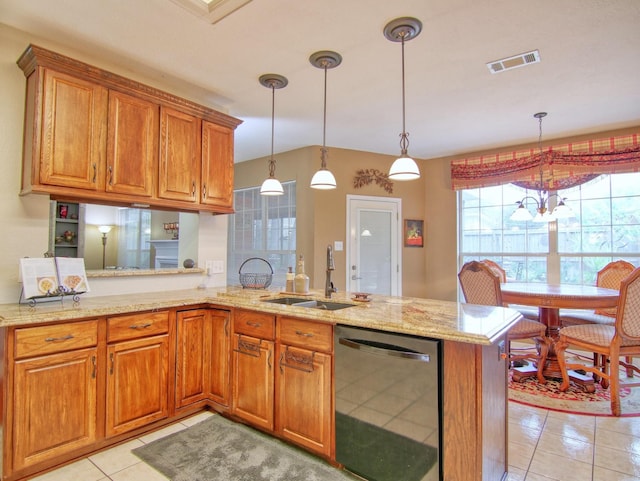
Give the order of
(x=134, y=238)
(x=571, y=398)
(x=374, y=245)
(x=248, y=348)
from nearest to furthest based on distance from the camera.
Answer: (x=248, y=348) < (x=571, y=398) < (x=374, y=245) < (x=134, y=238)

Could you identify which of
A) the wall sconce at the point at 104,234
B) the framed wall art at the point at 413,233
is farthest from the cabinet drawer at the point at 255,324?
the wall sconce at the point at 104,234

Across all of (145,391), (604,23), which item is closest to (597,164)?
(604,23)

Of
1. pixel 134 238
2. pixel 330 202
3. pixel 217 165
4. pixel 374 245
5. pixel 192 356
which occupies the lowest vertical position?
pixel 192 356

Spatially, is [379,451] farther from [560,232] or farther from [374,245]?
[560,232]

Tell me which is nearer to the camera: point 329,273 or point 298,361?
point 298,361

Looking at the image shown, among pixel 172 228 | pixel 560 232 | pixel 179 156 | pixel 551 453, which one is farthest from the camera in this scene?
pixel 172 228

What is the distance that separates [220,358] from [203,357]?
0.15 m

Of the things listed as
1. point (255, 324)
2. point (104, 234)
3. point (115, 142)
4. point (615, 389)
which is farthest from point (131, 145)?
point (104, 234)

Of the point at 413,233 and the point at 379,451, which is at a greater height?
the point at 413,233

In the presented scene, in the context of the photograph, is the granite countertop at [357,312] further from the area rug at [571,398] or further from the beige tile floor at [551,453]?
the area rug at [571,398]

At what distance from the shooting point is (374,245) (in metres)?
5.24

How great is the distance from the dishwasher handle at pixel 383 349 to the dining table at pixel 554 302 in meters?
2.06

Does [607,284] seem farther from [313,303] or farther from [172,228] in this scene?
[172,228]

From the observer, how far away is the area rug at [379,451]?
5.50ft
